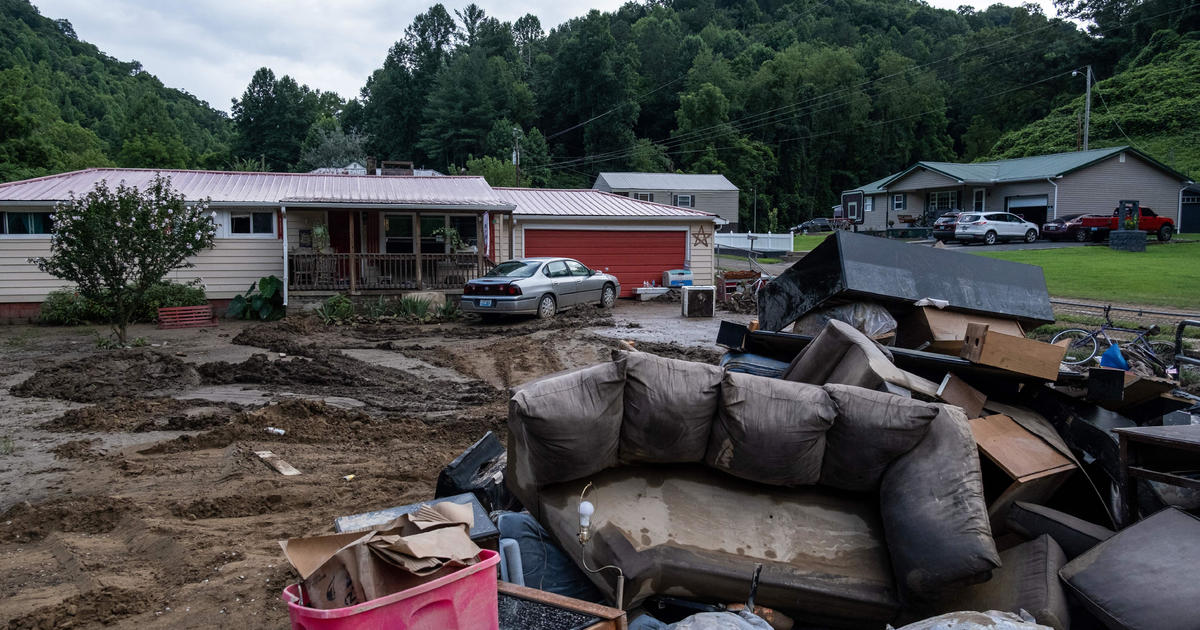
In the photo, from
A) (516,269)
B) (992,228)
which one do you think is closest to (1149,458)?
(516,269)

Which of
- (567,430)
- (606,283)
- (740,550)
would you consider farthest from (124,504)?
(606,283)

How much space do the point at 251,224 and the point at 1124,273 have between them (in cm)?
2176

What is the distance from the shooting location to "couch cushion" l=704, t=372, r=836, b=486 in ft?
12.3

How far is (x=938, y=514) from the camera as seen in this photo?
3.53m

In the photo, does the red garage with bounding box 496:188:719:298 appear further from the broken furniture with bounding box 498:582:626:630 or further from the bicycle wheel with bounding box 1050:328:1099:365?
the broken furniture with bounding box 498:582:626:630

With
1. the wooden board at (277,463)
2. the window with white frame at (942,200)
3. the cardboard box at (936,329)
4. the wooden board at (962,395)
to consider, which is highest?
the window with white frame at (942,200)

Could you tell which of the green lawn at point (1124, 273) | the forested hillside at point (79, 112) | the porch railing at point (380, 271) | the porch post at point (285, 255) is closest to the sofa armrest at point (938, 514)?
the green lawn at point (1124, 273)

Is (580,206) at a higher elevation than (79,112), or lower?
lower

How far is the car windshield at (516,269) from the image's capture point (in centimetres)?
Answer: 1698

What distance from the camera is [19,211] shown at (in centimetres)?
1742

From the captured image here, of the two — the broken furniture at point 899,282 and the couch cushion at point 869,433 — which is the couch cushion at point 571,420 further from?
the broken furniture at point 899,282

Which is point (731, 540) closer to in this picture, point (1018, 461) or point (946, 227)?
point (1018, 461)

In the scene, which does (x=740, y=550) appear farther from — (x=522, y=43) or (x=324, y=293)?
(x=522, y=43)

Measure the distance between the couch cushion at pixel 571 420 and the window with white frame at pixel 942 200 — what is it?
43.3 m
